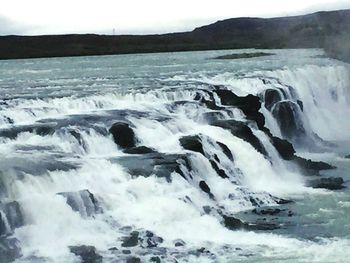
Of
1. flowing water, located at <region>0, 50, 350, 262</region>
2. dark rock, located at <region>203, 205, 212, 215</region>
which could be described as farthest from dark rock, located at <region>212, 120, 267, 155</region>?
dark rock, located at <region>203, 205, 212, 215</region>

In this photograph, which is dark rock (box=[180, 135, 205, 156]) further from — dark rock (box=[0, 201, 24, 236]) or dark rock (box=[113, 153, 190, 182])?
dark rock (box=[0, 201, 24, 236])

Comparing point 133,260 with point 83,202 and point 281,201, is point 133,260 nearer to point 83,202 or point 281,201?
point 83,202

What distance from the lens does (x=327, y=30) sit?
278 ft

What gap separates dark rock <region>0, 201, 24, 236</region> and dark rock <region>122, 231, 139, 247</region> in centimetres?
220

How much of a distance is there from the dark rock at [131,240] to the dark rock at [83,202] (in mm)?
1156

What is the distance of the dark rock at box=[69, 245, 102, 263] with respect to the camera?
46.5 feet

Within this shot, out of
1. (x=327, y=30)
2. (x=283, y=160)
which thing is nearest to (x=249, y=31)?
(x=327, y=30)

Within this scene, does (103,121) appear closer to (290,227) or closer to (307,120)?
(290,227)

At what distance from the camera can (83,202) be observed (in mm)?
16141

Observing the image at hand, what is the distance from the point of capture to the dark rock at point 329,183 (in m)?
20.7

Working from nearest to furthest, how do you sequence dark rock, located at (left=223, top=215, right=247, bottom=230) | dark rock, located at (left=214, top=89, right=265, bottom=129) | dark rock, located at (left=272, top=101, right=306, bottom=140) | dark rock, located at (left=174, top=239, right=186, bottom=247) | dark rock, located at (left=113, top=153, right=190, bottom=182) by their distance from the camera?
dark rock, located at (left=174, top=239, right=186, bottom=247) < dark rock, located at (left=223, top=215, right=247, bottom=230) < dark rock, located at (left=113, top=153, right=190, bottom=182) < dark rock, located at (left=214, top=89, right=265, bottom=129) < dark rock, located at (left=272, top=101, right=306, bottom=140)

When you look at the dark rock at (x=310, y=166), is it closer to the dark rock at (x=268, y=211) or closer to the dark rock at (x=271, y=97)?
the dark rock at (x=268, y=211)

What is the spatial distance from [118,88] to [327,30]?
57.9 metres

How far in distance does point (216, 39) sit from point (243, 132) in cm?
8989
